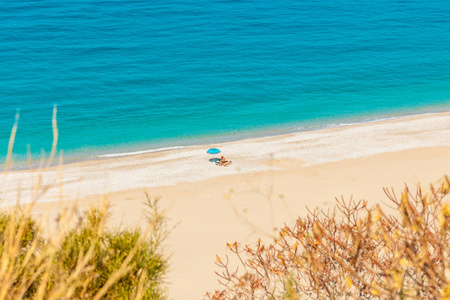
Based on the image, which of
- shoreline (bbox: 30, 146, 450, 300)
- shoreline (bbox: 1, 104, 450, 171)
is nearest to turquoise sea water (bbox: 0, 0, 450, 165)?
shoreline (bbox: 1, 104, 450, 171)

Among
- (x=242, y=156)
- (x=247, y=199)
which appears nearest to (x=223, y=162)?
(x=242, y=156)

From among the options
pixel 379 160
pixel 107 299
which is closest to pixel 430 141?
pixel 379 160

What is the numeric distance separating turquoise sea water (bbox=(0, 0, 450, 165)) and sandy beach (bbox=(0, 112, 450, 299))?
368 centimetres

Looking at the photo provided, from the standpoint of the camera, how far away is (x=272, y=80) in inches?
1398

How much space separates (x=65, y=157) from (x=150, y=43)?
2075 centimetres

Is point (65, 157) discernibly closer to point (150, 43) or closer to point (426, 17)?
point (150, 43)

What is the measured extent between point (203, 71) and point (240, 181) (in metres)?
18.9

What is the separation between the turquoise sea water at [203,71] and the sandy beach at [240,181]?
3677 mm

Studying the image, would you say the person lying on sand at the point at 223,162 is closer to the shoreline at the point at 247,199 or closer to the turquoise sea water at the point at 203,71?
the shoreline at the point at 247,199

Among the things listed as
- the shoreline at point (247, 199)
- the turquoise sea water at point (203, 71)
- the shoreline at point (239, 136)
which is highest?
the turquoise sea water at point (203, 71)

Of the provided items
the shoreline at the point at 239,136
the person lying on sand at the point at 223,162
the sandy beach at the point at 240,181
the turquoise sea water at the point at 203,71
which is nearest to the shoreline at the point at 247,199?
the sandy beach at the point at 240,181

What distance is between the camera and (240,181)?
1962 cm

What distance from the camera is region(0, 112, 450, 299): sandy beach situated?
1534 centimetres

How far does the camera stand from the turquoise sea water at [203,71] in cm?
2894
